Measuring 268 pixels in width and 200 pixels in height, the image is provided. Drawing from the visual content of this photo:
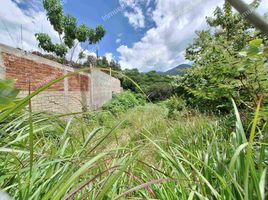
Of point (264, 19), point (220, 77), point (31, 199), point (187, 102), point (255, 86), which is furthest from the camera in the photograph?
point (187, 102)

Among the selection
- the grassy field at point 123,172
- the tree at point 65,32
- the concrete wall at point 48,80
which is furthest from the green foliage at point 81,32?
the grassy field at point 123,172

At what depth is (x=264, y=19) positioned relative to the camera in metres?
0.21

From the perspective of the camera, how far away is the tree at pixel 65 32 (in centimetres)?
1647

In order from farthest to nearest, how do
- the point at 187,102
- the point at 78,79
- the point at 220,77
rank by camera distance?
1. the point at 78,79
2. the point at 187,102
3. the point at 220,77

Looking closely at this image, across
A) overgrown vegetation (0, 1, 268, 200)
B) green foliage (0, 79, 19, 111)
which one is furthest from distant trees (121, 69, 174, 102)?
green foliage (0, 79, 19, 111)

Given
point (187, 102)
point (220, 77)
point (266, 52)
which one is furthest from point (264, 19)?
point (187, 102)

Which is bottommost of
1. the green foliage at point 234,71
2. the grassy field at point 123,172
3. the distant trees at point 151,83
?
the grassy field at point 123,172

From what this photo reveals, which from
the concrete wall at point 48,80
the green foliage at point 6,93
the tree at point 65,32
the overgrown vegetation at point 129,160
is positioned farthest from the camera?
the tree at point 65,32

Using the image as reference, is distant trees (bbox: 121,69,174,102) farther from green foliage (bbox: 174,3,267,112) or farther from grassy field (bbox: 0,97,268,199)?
grassy field (bbox: 0,97,268,199)

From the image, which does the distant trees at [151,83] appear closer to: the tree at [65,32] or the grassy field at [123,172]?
the tree at [65,32]

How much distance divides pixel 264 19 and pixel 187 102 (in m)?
6.88

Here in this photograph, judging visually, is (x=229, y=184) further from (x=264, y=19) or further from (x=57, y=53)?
(x=57, y=53)

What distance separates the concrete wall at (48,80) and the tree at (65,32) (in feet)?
21.8

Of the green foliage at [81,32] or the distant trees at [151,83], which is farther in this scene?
the distant trees at [151,83]
